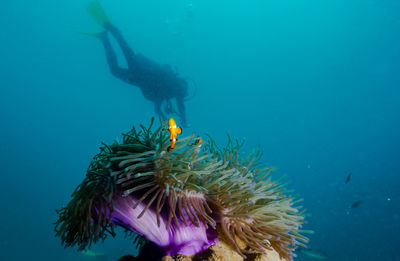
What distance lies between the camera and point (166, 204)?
1.81 meters

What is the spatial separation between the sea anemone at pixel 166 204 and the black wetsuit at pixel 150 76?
9.94 meters

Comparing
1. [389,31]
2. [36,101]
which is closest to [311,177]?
[389,31]

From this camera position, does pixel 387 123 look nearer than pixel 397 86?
No

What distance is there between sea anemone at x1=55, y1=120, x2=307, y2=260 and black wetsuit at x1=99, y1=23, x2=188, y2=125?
9.94 meters

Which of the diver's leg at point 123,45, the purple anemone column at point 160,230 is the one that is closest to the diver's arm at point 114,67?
the diver's leg at point 123,45

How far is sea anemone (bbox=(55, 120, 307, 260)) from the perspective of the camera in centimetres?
167

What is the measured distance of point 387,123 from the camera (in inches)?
2640

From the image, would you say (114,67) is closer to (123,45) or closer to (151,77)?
(123,45)

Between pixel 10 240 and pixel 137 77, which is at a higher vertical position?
pixel 137 77

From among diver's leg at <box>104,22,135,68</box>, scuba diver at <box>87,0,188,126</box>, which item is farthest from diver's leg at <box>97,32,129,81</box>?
diver's leg at <box>104,22,135,68</box>

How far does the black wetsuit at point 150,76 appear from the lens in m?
11.4

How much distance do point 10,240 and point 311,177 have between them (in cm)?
4390

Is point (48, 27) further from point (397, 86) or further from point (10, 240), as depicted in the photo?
point (397, 86)

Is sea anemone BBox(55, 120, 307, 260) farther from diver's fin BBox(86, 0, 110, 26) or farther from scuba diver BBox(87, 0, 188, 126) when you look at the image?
diver's fin BBox(86, 0, 110, 26)
